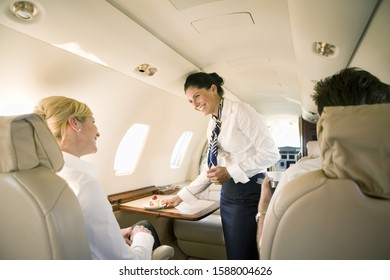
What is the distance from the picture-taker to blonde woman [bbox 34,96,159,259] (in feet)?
3.04

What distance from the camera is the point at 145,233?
126 centimetres

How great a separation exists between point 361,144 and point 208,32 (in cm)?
144

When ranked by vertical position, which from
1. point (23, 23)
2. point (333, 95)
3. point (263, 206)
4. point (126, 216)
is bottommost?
point (126, 216)

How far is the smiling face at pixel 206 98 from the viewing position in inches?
72.2

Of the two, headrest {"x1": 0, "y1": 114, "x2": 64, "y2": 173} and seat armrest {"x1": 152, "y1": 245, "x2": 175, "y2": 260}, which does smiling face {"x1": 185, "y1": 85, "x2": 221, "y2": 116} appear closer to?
seat armrest {"x1": 152, "y1": 245, "x2": 175, "y2": 260}

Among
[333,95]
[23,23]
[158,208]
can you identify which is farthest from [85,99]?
[333,95]

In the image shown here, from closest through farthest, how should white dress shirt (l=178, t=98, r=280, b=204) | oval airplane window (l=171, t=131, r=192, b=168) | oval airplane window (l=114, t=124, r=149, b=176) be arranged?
white dress shirt (l=178, t=98, r=280, b=204), oval airplane window (l=114, t=124, r=149, b=176), oval airplane window (l=171, t=131, r=192, b=168)

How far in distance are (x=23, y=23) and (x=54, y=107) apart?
19.1 inches

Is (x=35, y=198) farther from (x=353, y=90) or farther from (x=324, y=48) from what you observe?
(x=324, y=48)

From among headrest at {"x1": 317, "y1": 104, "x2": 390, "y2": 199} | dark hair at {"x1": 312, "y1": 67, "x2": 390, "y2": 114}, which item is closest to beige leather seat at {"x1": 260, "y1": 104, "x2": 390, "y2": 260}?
headrest at {"x1": 317, "y1": 104, "x2": 390, "y2": 199}

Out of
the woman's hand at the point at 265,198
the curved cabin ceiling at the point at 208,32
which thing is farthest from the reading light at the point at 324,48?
the woman's hand at the point at 265,198

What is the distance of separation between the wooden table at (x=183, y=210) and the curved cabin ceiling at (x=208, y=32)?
1.15 metres

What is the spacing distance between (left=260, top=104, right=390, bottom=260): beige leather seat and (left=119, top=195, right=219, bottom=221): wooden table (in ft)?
Result: 4.37
